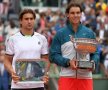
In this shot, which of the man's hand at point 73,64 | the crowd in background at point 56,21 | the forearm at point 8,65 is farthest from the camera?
the crowd in background at point 56,21

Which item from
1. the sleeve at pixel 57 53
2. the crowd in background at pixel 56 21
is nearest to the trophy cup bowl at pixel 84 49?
the sleeve at pixel 57 53

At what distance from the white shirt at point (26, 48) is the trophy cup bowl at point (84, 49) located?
46 cm

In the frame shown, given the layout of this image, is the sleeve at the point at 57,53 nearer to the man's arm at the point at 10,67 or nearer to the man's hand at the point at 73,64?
the man's hand at the point at 73,64

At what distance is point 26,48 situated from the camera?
22.2ft

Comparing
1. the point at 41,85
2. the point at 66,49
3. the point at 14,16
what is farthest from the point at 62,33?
the point at 14,16

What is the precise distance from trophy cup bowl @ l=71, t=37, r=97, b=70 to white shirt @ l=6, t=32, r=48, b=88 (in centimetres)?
46

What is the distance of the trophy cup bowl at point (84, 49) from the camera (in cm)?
664

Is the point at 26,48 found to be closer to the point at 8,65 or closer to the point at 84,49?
the point at 8,65

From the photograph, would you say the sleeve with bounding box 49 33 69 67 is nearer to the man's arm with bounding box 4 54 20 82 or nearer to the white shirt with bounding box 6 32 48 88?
the white shirt with bounding box 6 32 48 88

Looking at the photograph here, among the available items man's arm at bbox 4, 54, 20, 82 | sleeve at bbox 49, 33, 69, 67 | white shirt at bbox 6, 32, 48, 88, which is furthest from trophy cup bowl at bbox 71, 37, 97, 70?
man's arm at bbox 4, 54, 20, 82

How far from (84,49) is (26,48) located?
734 millimetres

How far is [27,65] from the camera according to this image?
680cm

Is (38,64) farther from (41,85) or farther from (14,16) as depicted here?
(14,16)

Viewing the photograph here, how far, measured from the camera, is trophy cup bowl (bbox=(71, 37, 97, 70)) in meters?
6.64
